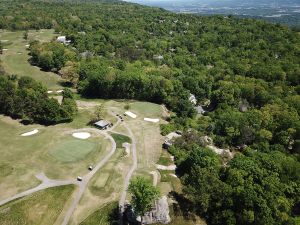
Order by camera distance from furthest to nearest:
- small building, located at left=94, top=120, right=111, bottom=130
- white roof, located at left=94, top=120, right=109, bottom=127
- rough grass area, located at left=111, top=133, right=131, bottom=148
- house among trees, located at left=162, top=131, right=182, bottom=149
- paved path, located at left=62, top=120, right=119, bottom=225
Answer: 1. white roof, located at left=94, top=120, right=109, bottom=127
2. small building, located at left=94, top=120, right=111, bottom=130
3. house among trees, located at left=162, top=131, right=182, bottom=149
4. rough grass area, located at left=111, top=133, right=131, bottom=148
5. paved path, located at left=62, top=120, right=119, bottom=225

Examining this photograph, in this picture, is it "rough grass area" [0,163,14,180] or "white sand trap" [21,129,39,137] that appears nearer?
"rough grass area" [0,163,14,180]

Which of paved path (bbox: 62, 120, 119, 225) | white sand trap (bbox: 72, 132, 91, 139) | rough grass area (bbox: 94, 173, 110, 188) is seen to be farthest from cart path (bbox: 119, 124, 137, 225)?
white sand trap (bbox: 72, 132, 91, 139)

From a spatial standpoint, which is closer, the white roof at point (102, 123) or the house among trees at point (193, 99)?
the white roof at point (102, 123)

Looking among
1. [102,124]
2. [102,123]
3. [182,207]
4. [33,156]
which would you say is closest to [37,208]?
[33,156]

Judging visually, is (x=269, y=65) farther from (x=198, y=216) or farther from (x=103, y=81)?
(x=198, y=216)

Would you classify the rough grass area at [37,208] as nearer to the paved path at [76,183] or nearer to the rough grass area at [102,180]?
the paved path at [76,183]

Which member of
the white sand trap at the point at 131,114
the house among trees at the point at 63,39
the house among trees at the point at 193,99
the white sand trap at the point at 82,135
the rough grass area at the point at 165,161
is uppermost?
the white sand trap at the point at 82,135

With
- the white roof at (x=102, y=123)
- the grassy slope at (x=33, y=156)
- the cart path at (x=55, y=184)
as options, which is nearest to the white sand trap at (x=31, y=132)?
the grassy slope at (x=33, y=156)

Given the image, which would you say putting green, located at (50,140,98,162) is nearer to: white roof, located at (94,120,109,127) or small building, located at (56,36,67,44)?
white roof, located at (94,120,109,127)
